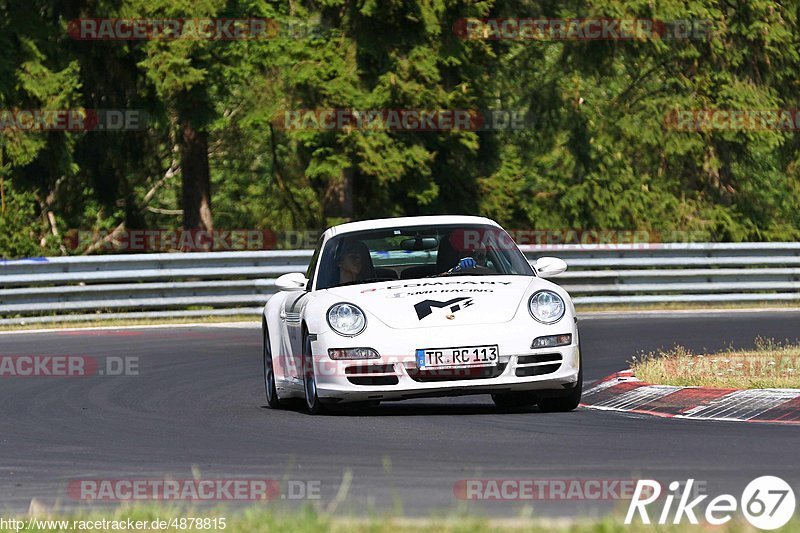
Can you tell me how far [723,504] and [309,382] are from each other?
5.24 meters

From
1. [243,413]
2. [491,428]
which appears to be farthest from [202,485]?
[243,413]

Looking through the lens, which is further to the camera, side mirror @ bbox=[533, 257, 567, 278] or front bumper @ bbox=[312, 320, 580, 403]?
side mirror @ bbox=[533, 257, 567, 278]

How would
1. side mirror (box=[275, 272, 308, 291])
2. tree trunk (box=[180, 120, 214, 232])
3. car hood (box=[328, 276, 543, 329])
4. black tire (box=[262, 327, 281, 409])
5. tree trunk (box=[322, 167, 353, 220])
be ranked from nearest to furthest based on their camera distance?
1. car hood (box=[328, 276, 543, 329])
2. side mirror (box=[275, 272, 308, 291])
3. black tire (box=[262, 327, 281, 409])
4. tree trunk (box=[322, 167, 353, 220])
5. tree trunk (box=[180, 120, 214, 232])

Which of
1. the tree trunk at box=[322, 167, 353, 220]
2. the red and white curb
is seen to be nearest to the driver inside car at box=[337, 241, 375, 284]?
the red and white curb

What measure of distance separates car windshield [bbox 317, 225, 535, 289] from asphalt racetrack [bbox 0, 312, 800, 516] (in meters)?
0.98

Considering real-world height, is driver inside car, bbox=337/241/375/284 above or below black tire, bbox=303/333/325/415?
above

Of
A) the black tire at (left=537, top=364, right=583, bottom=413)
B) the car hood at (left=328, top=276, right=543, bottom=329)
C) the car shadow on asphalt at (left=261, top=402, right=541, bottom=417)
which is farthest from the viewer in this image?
the car shadow on asphalt at (left=261, top=402, right=541, bottom=417)

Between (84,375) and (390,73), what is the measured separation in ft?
53.5

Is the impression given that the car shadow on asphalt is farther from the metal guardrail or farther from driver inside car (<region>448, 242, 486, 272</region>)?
→ the metal guardrail

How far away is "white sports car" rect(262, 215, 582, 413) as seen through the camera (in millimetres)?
10844

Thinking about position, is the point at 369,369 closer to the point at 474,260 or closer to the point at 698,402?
the point at 474,260

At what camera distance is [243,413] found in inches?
472

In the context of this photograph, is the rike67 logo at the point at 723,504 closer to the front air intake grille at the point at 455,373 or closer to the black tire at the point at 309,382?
the front air intake grille at the point at 455,373

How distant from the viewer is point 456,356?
1080 cm
